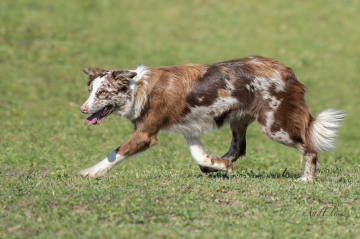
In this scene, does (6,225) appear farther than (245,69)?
No

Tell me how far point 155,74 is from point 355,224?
342 cm

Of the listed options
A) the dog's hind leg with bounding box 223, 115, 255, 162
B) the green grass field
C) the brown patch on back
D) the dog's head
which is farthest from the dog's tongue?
the dog's hind leg with bounding box 223, 115, 255, 162

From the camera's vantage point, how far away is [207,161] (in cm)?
750

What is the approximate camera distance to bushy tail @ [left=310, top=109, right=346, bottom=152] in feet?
24.4

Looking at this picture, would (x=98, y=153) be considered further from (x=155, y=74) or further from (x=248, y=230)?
(x=248, y=230)

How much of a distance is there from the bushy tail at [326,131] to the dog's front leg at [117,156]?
248 cm

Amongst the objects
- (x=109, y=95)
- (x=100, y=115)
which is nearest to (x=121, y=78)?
(x=109, y=95)

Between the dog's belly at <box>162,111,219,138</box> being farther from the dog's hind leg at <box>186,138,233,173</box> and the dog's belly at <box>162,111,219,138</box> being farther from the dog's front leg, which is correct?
the dog's front leg

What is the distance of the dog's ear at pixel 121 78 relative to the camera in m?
7.01

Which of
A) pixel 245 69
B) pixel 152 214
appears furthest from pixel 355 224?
pixel 245 69

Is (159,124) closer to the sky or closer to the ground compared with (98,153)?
closer to the sky

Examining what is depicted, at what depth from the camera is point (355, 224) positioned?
559cm

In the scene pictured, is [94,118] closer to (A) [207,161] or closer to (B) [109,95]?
(B) [109,95]

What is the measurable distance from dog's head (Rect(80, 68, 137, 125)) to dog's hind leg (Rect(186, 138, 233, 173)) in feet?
4.05
